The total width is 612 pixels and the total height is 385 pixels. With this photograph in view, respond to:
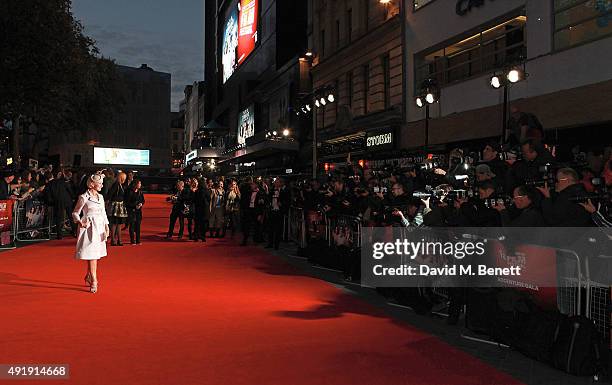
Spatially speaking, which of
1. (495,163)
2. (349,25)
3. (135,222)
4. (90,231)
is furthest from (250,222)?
(349,25)

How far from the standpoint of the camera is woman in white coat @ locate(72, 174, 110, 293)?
8492mm

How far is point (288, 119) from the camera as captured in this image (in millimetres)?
35812

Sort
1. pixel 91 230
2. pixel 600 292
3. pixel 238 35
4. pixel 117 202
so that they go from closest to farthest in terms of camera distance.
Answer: pixel 600 292, pixel 91 230, pixel 117 202, pixel 238 35

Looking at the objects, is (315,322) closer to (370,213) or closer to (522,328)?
(522,328)

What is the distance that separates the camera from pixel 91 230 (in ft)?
28.2

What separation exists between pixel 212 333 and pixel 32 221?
12984 millimetres

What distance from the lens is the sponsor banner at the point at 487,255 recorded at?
210 inches

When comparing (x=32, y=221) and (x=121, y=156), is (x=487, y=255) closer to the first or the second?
(x=32, y=221)

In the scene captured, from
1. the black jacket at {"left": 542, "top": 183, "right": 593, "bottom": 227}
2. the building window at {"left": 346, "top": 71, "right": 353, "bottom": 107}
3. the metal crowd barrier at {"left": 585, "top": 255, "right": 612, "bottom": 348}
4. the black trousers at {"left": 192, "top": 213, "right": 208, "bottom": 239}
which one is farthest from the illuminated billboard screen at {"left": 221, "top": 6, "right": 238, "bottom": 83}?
the metal crowd barrier at {"left": 585, "top": 255, "right": 612, "bottom": 348}

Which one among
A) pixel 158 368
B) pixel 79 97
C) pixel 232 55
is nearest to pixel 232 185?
pixel 158 368

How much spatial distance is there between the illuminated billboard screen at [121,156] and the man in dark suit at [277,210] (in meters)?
Result: 71.4

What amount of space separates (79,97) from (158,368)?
31036 mm

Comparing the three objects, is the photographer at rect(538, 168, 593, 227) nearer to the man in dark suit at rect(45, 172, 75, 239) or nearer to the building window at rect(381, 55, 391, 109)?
the man in dark suit at rect(45, 172, 75, 239)

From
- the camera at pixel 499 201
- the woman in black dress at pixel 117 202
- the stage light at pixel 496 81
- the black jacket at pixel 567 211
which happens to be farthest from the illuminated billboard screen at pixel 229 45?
the black jacket at pixel 567 211
